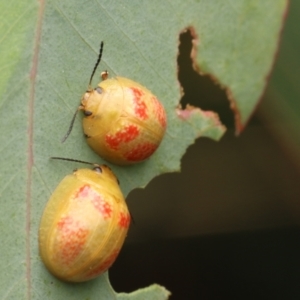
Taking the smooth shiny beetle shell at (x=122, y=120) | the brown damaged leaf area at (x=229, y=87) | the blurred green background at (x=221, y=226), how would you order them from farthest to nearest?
the blurred green background at (x=221, y=226), the smooth shiny beetle shell at (x=122, y=120), the brown damaged leaf area at (x=229, y=87)

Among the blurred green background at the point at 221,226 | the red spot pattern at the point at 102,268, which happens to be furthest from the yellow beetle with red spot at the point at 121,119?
the blurred green background at the point at 221,226

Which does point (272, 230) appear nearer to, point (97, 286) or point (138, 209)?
point (138, 209)

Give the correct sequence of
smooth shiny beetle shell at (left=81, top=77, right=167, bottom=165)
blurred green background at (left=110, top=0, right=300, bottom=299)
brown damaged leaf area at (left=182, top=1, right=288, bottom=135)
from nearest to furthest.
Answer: brown damaged leaf area at (left=182, top=1, right=288, bottom=135)
smooth shiny beetle shell at (left=81, top=77, right=167, bottom=165)
blurred green background at (left=110, top=0, right=300, bottom=299)

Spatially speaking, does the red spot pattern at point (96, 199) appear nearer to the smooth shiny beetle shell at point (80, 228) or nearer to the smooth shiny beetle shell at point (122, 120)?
the smooth shiny beetle shell at point (80, 228)

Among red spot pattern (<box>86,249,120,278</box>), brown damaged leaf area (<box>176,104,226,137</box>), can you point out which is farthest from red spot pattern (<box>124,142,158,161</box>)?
red spot pattern (<box>86,249,120,278</box>)

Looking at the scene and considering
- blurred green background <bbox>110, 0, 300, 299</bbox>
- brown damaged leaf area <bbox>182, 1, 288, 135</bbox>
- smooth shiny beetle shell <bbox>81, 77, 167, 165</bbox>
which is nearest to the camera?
brown damaged leaf area <bbox>182, 1, 288, 135</bbox>

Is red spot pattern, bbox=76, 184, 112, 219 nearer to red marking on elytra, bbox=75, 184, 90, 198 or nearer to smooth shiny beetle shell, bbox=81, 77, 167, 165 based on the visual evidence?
red marking on elytra, bbox=75, 184, 90, 198

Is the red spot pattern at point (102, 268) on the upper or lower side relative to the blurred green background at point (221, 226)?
upper
